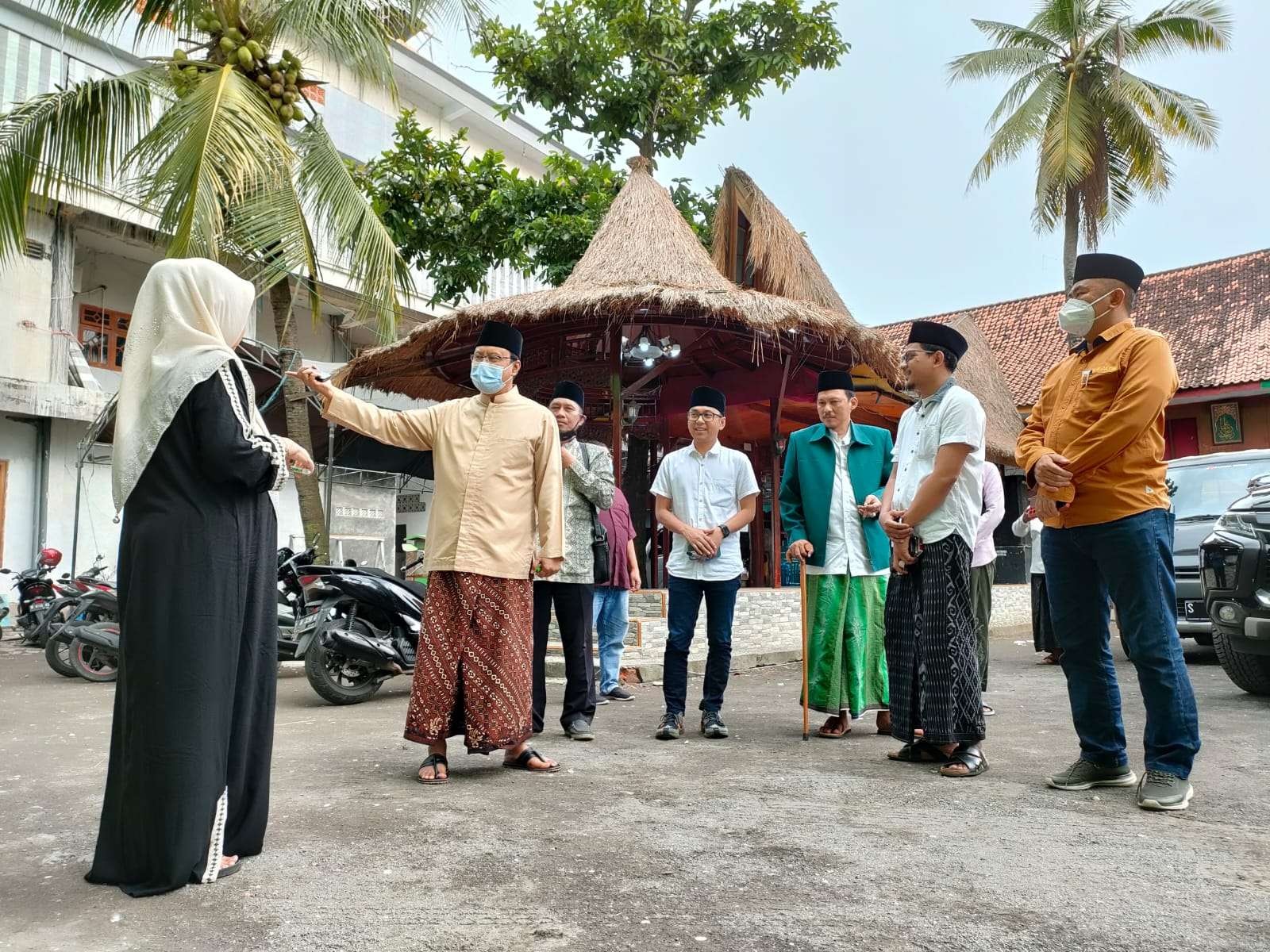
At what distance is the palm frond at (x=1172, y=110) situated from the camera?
20.2m

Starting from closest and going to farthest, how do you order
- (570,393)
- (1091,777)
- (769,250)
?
(1091,777) < (570,393) < (769,250)

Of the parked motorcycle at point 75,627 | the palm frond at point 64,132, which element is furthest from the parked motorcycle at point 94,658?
the palm frond at point 64,132

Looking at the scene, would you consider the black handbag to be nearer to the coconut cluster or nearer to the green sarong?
the green sarong

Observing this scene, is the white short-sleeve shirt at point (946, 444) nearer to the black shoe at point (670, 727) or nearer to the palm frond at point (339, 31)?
the black shoe at point (670, 727)

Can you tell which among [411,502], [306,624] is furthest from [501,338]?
[411,502]

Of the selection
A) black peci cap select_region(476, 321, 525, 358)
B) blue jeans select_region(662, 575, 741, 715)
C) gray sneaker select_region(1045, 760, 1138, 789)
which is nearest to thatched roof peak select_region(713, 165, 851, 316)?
blue jeans select_region(662, 575, 741, 715)

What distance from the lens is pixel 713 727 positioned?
5199 millimetres

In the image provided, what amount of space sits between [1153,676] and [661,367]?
8297 mm

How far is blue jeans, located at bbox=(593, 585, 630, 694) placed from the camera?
7.04 metres

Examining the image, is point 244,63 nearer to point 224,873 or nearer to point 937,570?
point 937,570

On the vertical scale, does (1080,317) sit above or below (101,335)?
below

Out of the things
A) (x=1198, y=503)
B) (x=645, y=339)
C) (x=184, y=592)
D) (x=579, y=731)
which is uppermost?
(x=645, y=339)

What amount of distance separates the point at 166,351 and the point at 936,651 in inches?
125

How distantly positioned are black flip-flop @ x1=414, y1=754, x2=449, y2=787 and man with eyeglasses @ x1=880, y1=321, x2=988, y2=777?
1967 millimetres
